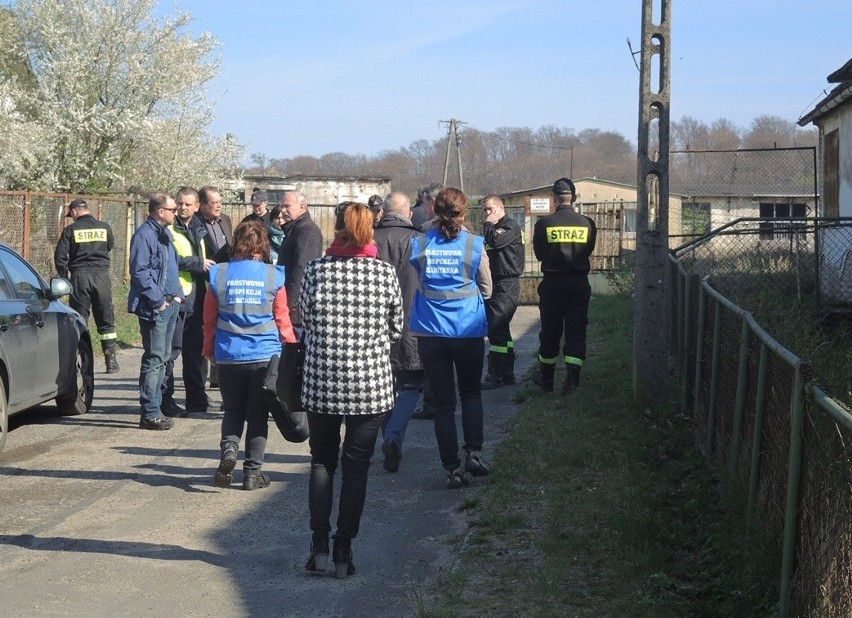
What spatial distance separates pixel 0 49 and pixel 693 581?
3056cm

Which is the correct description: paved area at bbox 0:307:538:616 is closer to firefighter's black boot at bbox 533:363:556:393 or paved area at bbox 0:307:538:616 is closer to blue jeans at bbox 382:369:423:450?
blue jeans at bbox 382:369:423:450

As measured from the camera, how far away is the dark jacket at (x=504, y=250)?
1157 centimetres

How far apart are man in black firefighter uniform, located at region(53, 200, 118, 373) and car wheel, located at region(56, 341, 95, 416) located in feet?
7.96

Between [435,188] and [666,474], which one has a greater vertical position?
[435,188]

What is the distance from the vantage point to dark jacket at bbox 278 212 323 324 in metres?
9.16

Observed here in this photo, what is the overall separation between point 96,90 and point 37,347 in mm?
24154

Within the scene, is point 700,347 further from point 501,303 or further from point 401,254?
point 501,303

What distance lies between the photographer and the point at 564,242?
11.0 meters

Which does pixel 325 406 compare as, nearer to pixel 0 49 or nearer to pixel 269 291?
pixel 269 291

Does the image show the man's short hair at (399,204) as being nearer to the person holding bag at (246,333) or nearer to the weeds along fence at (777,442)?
the person holding bag at (246,333)

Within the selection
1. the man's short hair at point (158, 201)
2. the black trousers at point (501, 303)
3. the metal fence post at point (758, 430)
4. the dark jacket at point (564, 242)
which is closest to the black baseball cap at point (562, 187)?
the dark jacket at point (564, 242)

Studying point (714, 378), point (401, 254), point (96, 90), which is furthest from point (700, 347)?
point (96, 90)

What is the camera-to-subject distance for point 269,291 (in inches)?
312

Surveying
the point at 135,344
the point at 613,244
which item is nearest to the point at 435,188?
the point at 135,344
